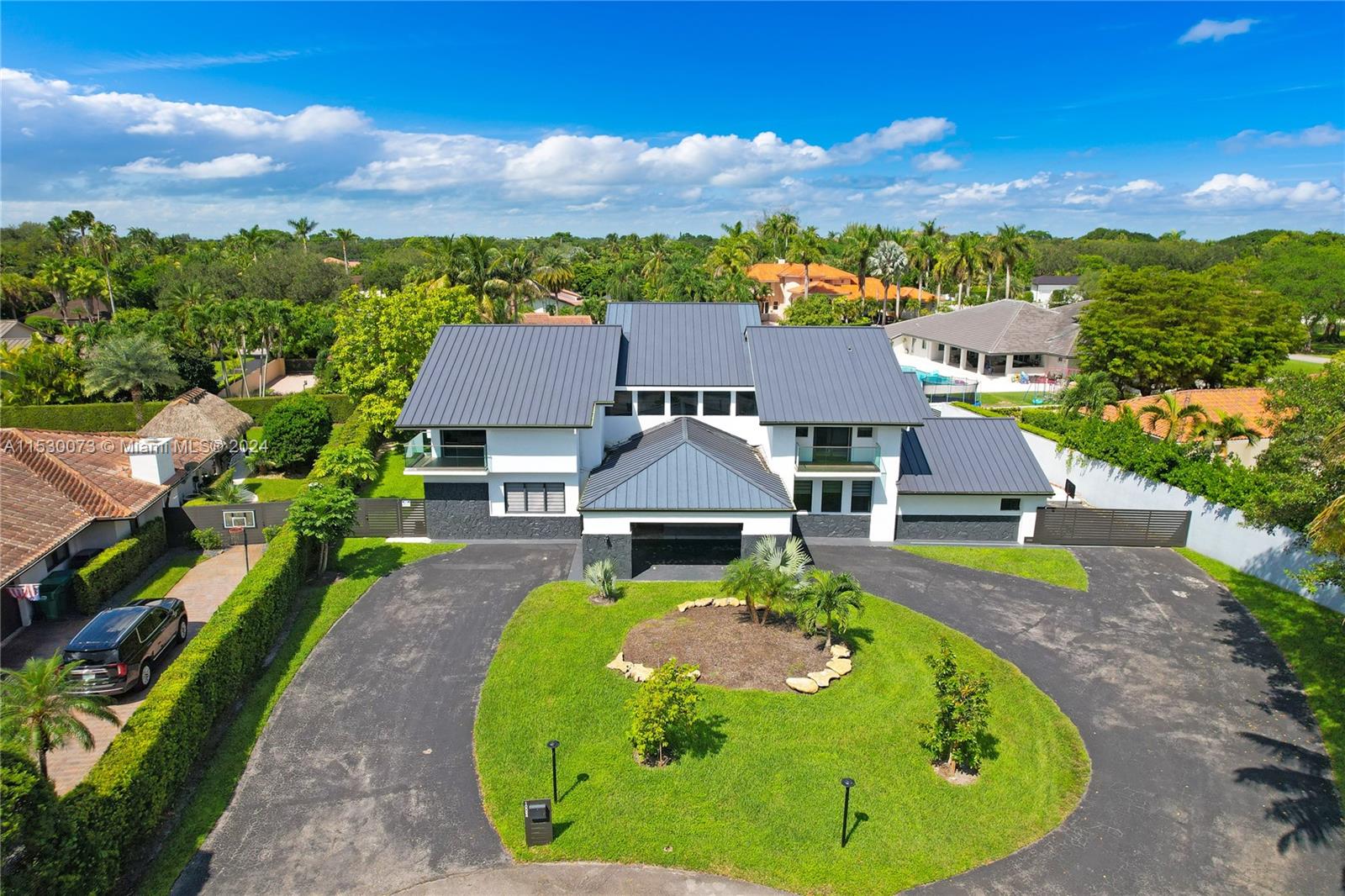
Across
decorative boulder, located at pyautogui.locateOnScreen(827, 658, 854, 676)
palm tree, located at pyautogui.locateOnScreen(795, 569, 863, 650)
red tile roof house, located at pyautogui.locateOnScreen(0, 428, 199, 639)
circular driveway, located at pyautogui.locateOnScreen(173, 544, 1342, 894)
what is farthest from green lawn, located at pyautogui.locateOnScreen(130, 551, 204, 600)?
decorative boulder, located at pyautogui.locateOnScreen(827, 658, 854, 676)

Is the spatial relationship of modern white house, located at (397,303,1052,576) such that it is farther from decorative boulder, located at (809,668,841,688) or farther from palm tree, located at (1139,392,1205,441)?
palm tree, located at (1139,392,1205,441)

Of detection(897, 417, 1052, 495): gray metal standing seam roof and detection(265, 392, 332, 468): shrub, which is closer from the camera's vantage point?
detection(897, 417, 1052, 495): gray metal standing seam roof

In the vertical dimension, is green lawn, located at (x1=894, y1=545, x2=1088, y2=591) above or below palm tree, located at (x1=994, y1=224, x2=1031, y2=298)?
below

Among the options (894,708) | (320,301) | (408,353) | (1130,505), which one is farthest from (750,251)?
(894,708)

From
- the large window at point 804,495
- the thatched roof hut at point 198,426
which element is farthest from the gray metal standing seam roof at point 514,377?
the thatched roof hut at point 198,426

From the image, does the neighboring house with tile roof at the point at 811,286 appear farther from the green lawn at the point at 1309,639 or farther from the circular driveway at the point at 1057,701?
the circular driveway at the point at 1057,701

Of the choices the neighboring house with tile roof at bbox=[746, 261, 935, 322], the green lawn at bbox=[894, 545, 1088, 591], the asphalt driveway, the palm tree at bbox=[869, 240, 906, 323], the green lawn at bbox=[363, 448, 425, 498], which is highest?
the palm tree at bbox=[869, 240, 906, 323]

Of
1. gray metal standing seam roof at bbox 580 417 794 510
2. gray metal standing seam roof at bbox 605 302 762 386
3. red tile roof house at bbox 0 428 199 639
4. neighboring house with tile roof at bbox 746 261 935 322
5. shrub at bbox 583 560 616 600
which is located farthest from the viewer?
neighboring house with tile roof at bbox 746 261 935 322

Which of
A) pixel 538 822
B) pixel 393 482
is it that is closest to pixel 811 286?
pixel 393 482
